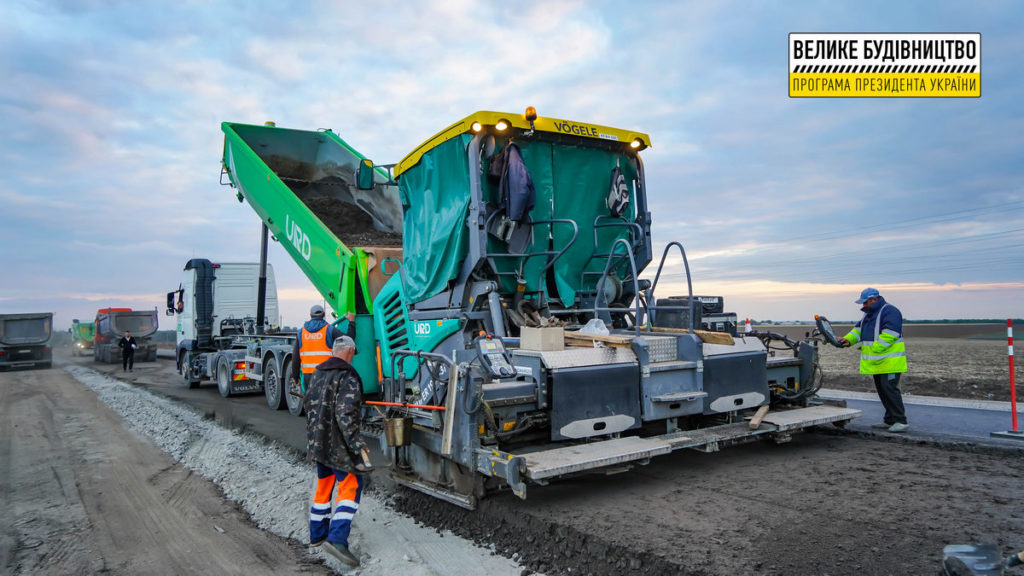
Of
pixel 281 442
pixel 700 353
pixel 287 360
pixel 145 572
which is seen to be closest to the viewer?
pixel 145 572

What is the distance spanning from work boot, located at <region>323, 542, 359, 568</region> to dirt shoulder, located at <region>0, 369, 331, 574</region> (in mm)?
163

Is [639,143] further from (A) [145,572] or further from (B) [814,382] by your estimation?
(A) [145,572]

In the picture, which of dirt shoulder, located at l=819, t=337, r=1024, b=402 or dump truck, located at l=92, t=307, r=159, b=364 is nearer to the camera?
dirt shoulder, located at l=819, t=337, r=1024, b=402

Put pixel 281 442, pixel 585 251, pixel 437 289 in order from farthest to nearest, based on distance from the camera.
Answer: pixel 281 442, pixel 585 251, pixel 437 289

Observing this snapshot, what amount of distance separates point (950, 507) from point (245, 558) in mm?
4892

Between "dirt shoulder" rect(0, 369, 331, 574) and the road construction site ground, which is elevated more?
the road construction site ground

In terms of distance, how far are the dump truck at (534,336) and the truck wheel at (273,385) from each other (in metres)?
3.02

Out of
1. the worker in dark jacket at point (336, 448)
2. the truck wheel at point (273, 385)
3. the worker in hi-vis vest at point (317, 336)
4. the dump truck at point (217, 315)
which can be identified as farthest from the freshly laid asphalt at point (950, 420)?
the dump truck at point (217, 315)

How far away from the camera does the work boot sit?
163 inches

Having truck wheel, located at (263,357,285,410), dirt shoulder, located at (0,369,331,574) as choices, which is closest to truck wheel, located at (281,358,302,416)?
truck wheel, located at (263,357,285,410)

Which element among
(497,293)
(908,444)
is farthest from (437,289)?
(908,444)

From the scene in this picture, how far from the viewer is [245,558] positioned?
446cm

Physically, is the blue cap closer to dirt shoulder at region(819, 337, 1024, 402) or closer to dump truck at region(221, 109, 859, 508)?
dump truck at region(221, 109, 859, 508)

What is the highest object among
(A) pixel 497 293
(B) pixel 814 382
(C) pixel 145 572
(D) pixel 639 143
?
(D) pixel 639 143
